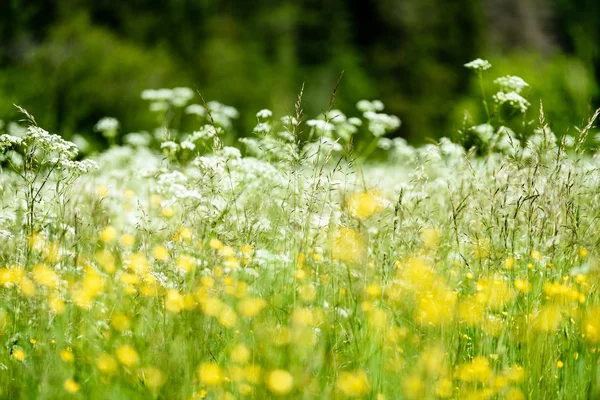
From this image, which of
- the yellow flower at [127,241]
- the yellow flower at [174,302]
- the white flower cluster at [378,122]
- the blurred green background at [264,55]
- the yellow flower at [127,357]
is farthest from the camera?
the blurred green background at [264,55]

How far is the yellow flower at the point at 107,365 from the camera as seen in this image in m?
1.67

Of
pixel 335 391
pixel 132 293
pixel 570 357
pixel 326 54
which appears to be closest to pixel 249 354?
pixel 335 391

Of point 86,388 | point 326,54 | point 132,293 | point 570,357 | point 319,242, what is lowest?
point 86,388

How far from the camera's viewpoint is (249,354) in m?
1.79

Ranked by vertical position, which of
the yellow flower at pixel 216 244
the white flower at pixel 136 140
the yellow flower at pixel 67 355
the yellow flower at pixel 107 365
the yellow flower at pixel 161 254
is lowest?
the yellow flower at pixel 107 365

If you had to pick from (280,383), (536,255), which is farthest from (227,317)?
(536,255)

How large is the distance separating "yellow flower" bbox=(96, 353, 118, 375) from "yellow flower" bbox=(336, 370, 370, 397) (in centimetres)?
63

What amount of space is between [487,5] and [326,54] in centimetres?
1064

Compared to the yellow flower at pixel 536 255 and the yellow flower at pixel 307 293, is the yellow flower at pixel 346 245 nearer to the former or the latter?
the yellow flower at pixel 307 293

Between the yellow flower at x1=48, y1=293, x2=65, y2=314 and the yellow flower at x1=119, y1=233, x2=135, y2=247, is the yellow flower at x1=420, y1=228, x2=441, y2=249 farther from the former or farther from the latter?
the yellow flower at x1=48, y1=293, x2=65, y2=314

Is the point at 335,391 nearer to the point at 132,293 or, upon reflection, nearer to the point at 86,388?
the point at 86,388

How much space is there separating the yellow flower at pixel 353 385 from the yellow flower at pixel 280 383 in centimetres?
14

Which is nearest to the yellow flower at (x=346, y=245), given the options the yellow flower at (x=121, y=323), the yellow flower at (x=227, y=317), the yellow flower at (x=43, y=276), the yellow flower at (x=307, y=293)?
the yellow flower at (x=307, y=293)

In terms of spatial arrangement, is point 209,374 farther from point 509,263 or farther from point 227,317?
point 509,263
